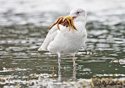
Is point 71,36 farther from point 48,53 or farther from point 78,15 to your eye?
point 48,53

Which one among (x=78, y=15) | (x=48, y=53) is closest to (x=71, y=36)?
(x=78, y=15)

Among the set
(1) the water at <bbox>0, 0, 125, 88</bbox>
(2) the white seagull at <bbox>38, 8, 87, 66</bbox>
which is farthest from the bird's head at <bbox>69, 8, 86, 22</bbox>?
(1) the water at <bbox>0, 0, 125, 88</bbox>

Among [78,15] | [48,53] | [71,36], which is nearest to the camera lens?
[71,36]

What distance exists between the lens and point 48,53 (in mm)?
14289

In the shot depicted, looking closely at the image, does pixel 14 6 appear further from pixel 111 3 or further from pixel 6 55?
pixel 6 55

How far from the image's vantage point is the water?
33.7 ft

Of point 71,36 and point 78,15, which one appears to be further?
point 78,15

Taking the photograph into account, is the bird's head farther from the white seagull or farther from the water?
the water

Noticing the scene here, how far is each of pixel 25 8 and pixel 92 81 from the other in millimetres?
24765

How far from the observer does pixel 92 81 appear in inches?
352

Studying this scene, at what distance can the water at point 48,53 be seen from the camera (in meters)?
10.3

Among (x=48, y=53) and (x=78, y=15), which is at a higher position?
(x=78, y=15)

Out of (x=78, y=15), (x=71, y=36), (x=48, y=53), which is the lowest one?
(x=48, y=53)

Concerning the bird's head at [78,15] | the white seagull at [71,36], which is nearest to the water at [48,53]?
the white seagull at [71,36]
